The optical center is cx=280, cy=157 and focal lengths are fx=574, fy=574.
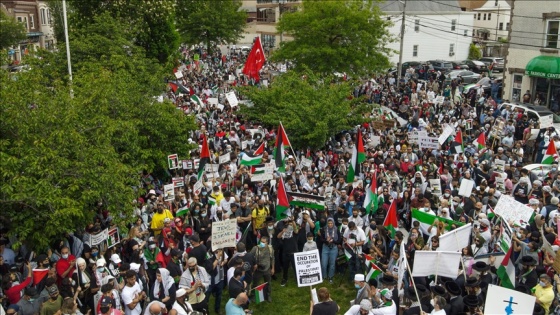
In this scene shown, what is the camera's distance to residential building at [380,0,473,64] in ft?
171

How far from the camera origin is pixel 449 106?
87.5ft

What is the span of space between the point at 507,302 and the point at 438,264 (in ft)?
4.91

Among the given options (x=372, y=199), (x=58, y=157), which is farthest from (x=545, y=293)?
(x=58, y=157)

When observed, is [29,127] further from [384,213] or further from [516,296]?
[516,296]

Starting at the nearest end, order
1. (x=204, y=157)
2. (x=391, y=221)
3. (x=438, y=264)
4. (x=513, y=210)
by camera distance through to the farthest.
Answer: (x=438, y=264)
(x=513, y=210)
(x=391, y=221)
(x=204, y=157)

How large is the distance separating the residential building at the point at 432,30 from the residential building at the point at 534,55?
18368 mm

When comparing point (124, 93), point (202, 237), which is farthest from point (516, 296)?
point (124, 93)

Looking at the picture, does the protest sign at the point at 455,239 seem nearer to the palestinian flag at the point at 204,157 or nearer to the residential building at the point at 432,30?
the palestinian flag at the point at 204,157

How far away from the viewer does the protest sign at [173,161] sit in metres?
16.2

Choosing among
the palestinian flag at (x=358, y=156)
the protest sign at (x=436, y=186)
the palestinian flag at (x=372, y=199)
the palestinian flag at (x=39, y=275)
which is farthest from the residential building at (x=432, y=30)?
the palestinian flag at (x=39, y=275)

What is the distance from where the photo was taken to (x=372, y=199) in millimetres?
13266

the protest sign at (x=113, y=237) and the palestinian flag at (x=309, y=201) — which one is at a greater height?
the palestinian flag at (x=309, y=201)

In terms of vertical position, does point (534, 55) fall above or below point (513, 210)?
above

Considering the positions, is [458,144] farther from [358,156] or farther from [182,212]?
[182,212]
